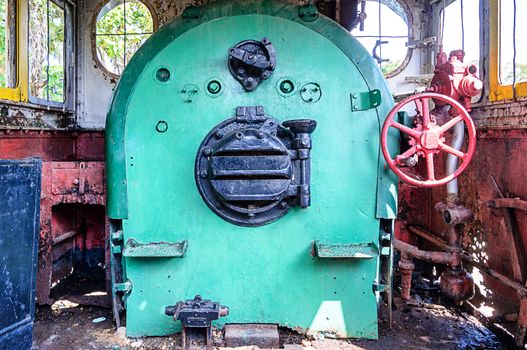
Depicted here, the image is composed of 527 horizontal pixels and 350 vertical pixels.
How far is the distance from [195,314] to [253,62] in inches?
53.3

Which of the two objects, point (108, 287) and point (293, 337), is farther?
point (108, 287)

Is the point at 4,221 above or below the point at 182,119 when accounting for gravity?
below

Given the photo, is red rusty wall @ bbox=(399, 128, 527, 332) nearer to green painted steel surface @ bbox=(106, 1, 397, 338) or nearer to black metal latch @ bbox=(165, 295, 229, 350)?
green painted steel surface @ bbox=(106, 1, 397, 338)

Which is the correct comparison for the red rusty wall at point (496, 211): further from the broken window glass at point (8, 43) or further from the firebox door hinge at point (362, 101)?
the broken window glass at point (8, 43)

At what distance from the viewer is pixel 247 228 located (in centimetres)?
209

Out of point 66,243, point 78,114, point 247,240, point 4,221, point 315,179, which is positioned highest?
point 78,114

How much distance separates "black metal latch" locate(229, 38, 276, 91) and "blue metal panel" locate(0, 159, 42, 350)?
3.71 ft

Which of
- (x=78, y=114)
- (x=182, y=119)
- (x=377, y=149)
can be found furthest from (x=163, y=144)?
(x=78, y=114)

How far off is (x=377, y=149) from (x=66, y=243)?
9.13 feet

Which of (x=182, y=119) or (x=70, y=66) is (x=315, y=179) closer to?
(x=182, y=119)

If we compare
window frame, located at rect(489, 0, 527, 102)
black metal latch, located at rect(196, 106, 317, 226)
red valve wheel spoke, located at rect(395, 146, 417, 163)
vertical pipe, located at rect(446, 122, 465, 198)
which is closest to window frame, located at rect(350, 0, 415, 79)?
window frame, located at rect(489, 0, 527, 102)

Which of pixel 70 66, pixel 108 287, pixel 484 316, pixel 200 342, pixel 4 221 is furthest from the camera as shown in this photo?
pixel 70 66

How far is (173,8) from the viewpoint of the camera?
3.74m

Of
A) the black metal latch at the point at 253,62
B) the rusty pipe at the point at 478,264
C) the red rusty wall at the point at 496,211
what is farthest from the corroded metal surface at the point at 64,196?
the red rusty wall at the point at 496,211
